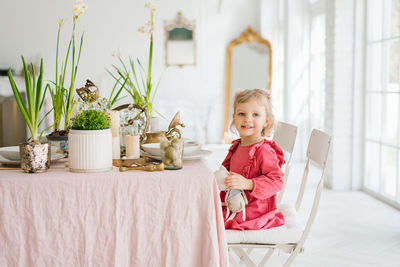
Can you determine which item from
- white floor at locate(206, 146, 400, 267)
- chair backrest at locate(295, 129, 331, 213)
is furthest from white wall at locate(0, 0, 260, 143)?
chair backrest at locate(295, 129, 331, 213)

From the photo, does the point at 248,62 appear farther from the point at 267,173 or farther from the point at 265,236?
the point at 265,236

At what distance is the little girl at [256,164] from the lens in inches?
75.3

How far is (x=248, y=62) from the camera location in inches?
283

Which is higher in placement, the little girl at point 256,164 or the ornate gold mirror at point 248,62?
the ornate gold mirror at point 248,62

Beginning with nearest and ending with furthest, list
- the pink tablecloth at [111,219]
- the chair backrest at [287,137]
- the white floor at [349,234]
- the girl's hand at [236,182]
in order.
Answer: the pink tablecloth at [111,219] → the girl's hand at [236,182] → the chair backrest at [287,137] → the white floor at [349,234]

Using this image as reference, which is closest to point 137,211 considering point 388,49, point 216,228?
point 216,228

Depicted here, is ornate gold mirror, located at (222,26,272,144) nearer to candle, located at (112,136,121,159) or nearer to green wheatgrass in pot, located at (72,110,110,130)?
candle, located at (112,136,121,159)

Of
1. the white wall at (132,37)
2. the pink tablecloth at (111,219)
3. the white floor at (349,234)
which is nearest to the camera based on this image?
the pink tablecloth at (111,219)

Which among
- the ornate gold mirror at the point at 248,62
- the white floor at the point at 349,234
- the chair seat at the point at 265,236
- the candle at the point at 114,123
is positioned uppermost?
the ornate gold mirror at the point at 248,62

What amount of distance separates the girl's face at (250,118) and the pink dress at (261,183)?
0.22 feet

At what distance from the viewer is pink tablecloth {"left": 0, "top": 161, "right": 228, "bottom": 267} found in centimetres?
163

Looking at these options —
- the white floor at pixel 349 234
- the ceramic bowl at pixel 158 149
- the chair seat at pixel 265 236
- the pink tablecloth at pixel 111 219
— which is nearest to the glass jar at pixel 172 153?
the pink tablecloth at pixel 111 219

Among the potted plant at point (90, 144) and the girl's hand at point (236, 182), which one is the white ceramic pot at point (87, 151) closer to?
the potted plant at point (90, 144)

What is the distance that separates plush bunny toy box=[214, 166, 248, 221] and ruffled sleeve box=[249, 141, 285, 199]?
49 millimetres
